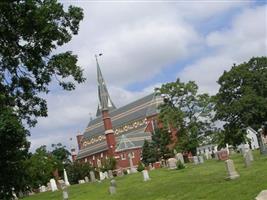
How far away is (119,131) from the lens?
140m

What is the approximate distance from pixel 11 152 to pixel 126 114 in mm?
120194

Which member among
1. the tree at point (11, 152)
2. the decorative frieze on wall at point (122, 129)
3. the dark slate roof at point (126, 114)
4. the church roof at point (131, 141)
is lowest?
the tree at point (11, 152)

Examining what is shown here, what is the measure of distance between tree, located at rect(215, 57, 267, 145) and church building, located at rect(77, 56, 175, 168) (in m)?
43.4

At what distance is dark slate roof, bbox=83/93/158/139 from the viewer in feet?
415

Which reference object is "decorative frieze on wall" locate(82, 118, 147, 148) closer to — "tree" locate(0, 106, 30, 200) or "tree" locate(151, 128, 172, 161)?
"tree" locate(151, 128, 172, 161)

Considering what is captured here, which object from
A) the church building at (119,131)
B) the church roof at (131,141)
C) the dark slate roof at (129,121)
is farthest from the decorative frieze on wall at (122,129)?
the church roof at (131,141)

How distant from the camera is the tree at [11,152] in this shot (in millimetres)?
17328

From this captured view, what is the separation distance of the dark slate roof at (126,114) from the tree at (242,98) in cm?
5819

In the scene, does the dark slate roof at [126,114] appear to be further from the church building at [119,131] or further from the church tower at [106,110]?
the church tower at [106,110]

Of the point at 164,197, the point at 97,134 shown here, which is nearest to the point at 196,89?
the point at 164,197

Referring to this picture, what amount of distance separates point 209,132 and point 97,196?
40319 millimetres

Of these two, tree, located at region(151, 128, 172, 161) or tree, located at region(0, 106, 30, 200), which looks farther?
tree, located at region(151, 128, 172, 161)

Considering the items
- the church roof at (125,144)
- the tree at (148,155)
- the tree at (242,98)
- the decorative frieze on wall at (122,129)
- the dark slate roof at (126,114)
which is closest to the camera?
the tree at (242,98)

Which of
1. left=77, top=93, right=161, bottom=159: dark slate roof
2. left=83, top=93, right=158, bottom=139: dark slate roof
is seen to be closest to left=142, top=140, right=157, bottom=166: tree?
left=77, top=93, right=161, bottom=159: dark slate roof
